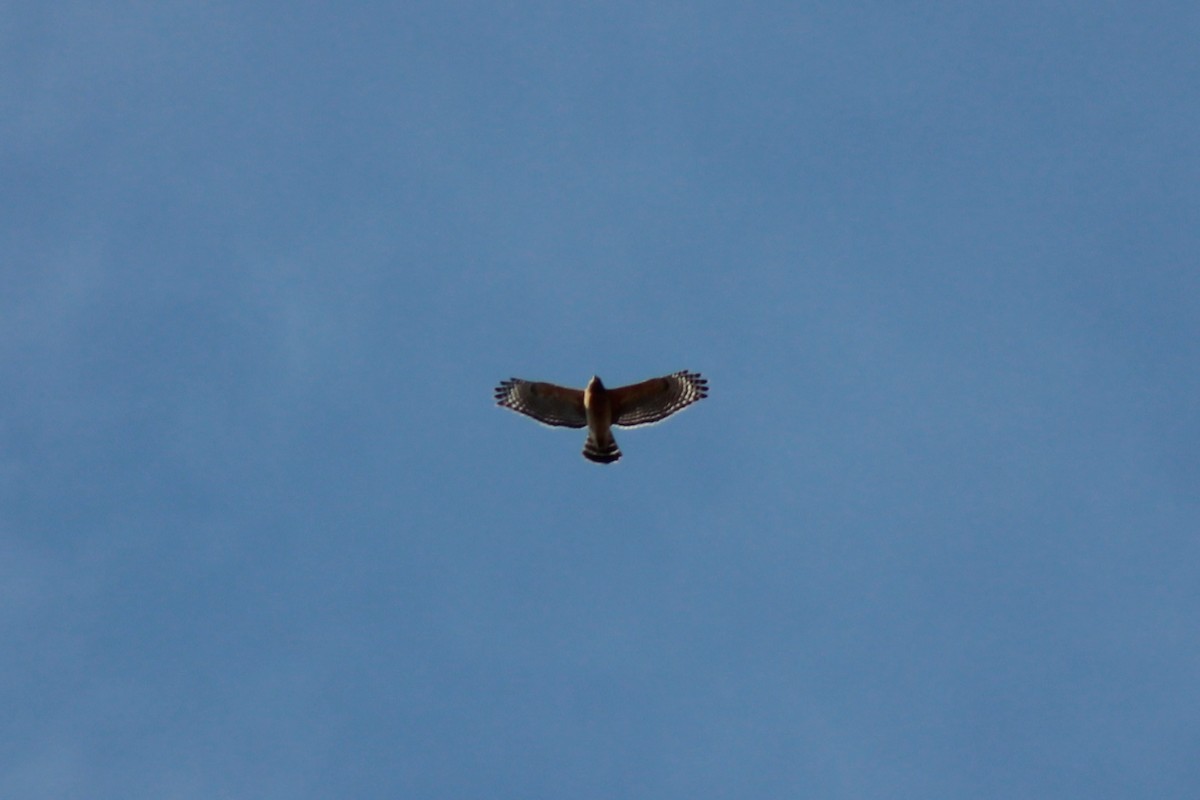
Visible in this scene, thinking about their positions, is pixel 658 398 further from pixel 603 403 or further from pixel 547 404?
pixel 547 404

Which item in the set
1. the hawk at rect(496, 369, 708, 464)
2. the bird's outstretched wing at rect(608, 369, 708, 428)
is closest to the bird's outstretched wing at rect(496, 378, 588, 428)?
the hawk at rect(496, 369, 708, 464)

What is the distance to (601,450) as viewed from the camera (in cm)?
2142

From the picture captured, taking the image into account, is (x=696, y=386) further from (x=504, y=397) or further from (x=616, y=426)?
(x=504, y=397)

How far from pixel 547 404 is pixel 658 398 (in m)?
1.83

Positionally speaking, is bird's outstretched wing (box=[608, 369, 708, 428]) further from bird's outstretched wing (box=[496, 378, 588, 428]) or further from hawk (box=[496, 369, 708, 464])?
Answer: bird's outstretched wing (box=[496, 378, 588, 428])

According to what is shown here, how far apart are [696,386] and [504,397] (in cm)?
317

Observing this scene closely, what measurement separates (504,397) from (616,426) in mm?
1955

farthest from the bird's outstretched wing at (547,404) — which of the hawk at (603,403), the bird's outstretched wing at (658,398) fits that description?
the bird's outstretched wing at (658,398)

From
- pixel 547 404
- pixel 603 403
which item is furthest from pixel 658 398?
pixel 547 404

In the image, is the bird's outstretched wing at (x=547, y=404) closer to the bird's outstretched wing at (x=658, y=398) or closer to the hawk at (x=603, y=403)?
the hawk at (x=603, y=403)

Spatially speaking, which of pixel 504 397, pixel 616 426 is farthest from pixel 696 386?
pixel 504 397

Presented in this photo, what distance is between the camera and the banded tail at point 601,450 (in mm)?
21375

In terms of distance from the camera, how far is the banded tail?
21.4m

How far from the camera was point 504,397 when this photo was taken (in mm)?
21875
